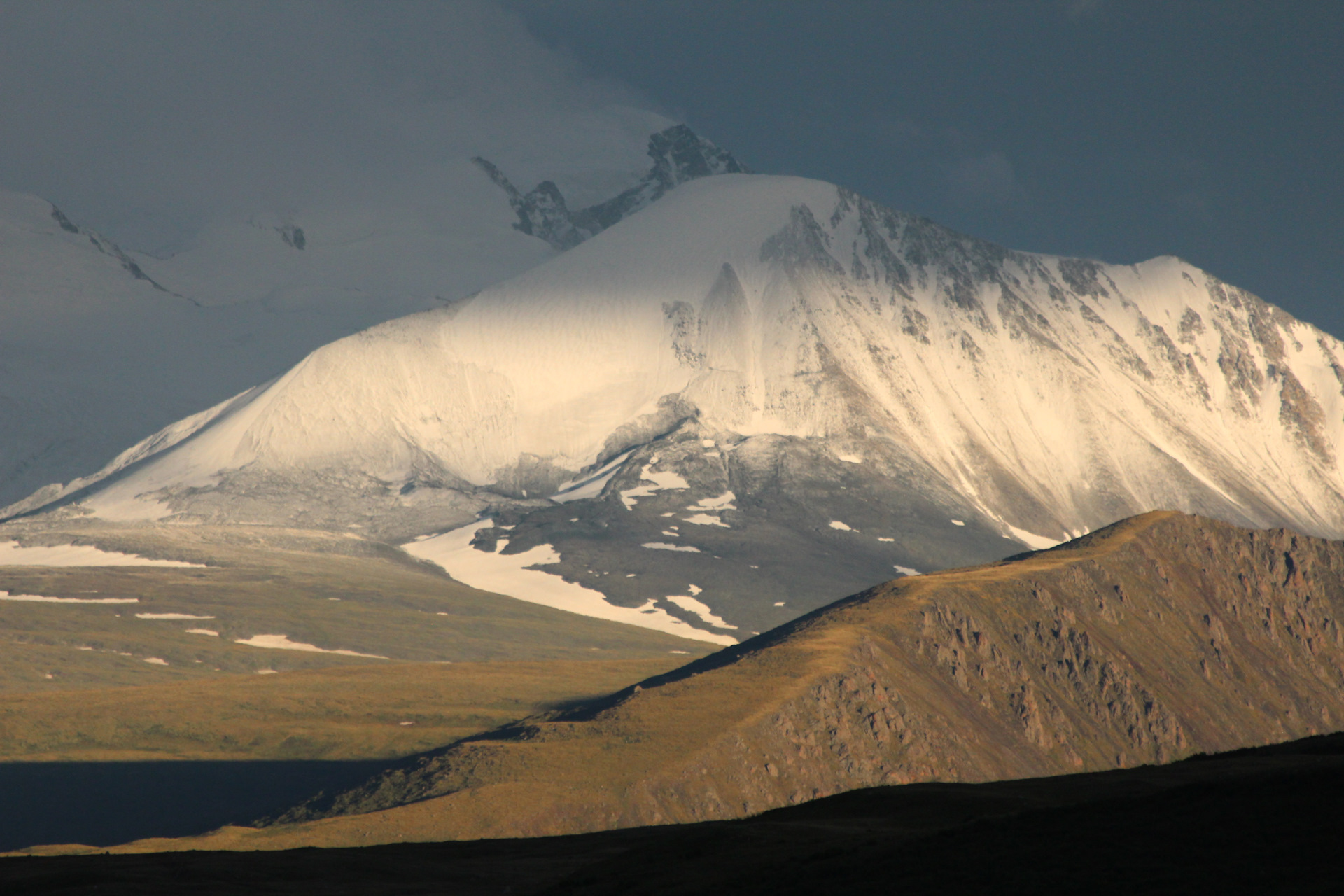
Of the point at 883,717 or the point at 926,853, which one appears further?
the point at 883,717

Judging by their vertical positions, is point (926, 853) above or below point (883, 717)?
below

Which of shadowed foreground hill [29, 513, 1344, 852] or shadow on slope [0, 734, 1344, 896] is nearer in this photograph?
shadow on slope [0, 734, 1344, 896]

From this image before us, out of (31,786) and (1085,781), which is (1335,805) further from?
(31,786)

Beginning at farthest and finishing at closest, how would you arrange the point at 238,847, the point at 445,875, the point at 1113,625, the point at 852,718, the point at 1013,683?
the point at 1113,625 → the point at 1013,683 → the point at 852,718 → the point at 238,847 → the point at 445,875

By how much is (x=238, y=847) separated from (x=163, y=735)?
85537mm

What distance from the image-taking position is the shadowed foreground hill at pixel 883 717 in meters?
126

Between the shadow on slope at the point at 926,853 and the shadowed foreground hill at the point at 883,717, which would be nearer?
the shadow on slope at the point at 926,853

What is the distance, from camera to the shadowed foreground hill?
12575 centimetres

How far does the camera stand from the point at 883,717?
5738 inches

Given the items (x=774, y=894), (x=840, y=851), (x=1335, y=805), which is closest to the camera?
(x=1335, y=805)

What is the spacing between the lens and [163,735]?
198250 millimetres

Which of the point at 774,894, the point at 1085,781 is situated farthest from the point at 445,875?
the point at 1085,781

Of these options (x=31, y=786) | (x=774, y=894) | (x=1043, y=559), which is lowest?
(x=774, y=894)

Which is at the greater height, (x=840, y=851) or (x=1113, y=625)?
(x=1113, y=625)
